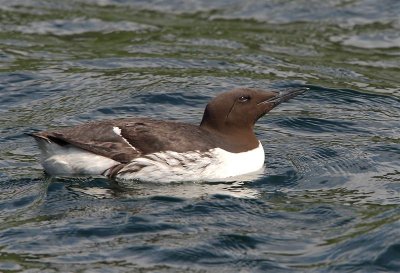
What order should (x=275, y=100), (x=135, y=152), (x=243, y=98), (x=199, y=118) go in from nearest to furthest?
1. (x=135, y=152)
2. (x=243, y=98)
3. (x=275, y=100)
4. (x=199, y=118)

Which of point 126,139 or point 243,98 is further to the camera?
point 243,98

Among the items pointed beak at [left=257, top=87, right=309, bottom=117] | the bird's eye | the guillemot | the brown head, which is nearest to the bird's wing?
the guillemot

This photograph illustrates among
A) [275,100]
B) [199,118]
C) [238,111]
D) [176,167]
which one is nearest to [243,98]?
[238,111]

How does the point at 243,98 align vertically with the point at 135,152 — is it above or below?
above

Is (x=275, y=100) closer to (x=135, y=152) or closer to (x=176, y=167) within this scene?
(x=176, y=167)

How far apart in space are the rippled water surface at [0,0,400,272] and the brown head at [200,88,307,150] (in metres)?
0.58

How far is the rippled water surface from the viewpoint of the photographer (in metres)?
8.90

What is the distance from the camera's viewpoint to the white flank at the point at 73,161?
1070 centimetres

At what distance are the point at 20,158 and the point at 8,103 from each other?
96.5 inches

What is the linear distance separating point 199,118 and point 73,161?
317 centimetres

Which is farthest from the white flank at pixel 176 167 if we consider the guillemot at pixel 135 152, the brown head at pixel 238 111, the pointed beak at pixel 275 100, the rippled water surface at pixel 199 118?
the pointed beak at pixel 275 100

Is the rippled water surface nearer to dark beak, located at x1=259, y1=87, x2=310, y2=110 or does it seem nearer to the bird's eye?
dark beak, located at x1=259, y1=87, x2=310, y2=110

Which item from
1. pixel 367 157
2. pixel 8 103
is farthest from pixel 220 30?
pixel 367 157

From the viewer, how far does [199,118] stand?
13.5 m
